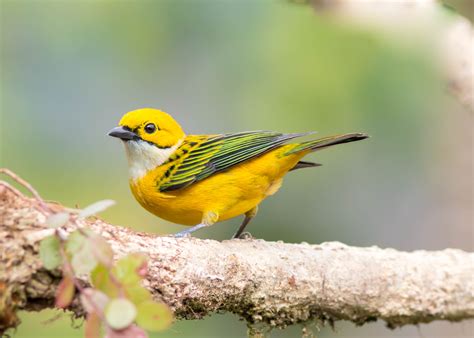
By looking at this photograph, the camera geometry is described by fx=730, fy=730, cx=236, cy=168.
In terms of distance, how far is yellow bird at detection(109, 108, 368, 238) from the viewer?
3.99 m

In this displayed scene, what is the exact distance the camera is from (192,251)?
288cm

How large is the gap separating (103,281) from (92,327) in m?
0.13

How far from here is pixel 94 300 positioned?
1814 mm

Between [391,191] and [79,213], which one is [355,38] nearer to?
[391,191]

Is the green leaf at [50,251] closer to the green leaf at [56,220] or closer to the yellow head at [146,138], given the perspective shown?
the green leaf at [56,220]

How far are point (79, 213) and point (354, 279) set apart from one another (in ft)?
6.33

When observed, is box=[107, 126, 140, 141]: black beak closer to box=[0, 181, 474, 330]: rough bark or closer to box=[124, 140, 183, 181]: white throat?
box=[124, 140, 183, 181]: white throat

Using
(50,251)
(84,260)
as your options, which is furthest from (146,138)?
(84,260)

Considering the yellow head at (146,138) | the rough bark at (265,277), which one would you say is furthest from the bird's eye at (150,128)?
the rough bark at (265,277)

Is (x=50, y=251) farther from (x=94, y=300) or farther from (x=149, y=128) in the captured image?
(x=149, y=128)

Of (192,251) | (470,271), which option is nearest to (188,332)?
(470,271)

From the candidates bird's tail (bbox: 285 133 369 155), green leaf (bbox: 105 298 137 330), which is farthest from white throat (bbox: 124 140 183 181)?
green leaf (bbox: 105 298 137 330)

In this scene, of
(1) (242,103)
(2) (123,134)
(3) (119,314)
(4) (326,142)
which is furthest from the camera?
(1) (242,103)

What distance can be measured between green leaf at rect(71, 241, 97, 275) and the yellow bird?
1.97m
